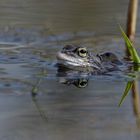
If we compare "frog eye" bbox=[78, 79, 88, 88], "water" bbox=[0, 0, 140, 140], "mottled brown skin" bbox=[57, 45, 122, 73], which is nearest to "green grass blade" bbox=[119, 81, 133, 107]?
"water" bbox=[0, 0, 140, 140]

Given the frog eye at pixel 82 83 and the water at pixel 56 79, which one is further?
the frog eye at pixel 82 83

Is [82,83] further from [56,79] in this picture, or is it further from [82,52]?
[82,52]

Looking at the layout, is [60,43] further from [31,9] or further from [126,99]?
[126,99]

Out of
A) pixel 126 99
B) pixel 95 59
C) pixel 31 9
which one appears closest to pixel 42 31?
pixel 31 9

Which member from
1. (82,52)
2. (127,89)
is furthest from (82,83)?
(82,52)

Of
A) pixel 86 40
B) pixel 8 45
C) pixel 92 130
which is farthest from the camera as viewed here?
pixel 86 40

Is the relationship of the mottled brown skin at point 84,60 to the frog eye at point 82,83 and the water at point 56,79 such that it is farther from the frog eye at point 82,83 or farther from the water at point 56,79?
the frog eye at point 82,83

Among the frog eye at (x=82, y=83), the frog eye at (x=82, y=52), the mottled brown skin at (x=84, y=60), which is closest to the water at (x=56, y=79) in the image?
the frog eye at (x=82, y=83)

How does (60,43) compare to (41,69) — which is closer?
(41,69)
